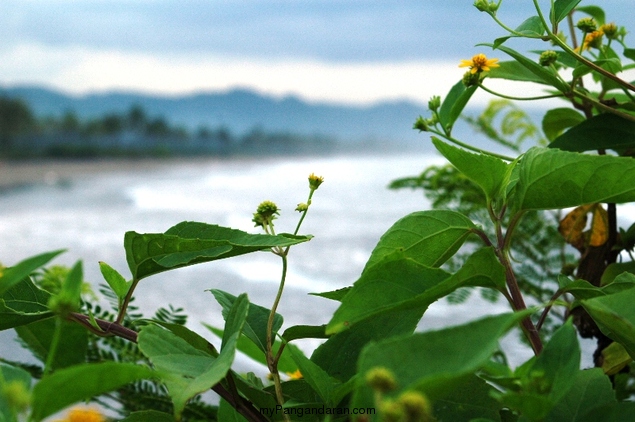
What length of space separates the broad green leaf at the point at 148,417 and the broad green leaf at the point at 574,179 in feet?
0.44

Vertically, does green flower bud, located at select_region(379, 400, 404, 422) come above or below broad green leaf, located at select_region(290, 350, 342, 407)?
below

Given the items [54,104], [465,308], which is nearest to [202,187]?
[465,308]

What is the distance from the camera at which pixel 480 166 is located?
0.70ft

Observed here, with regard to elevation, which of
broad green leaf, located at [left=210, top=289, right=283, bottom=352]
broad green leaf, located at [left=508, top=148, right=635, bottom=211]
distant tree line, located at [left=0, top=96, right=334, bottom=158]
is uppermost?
distant tree line, located at [left=0, top=96, right=334, bottom=158]

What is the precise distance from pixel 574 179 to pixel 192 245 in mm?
116

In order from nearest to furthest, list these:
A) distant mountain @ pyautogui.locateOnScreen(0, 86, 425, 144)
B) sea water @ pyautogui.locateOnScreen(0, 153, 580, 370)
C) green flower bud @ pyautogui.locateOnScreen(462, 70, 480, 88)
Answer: green flower bud @ pyautogui.locateOnScreen(462, 70, 480, 88), sea water @ pyautogui.locateOnScreen(0, 153, 580, 370), distant mountain @ pyautogui.locateOnScreen(0, 86, 425, 144)

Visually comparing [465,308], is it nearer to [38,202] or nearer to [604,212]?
[604,212]

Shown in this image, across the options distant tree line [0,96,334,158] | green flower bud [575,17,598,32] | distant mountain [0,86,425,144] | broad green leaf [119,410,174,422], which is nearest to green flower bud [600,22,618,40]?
green flower bud [575,17,598,32]

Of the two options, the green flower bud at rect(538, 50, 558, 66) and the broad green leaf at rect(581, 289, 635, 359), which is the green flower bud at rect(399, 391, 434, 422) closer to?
the broad green leaf at rect(581, 289, 635, 359)

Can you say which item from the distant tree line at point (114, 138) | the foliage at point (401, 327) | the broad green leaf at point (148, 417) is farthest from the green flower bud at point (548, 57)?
the distant tree line at point (114, 138)

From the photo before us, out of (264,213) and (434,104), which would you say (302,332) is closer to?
(264,213)

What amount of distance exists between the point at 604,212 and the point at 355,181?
3.26 m

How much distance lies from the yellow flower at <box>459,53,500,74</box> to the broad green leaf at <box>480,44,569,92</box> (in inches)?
1.0

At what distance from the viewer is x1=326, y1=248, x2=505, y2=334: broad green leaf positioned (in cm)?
17
